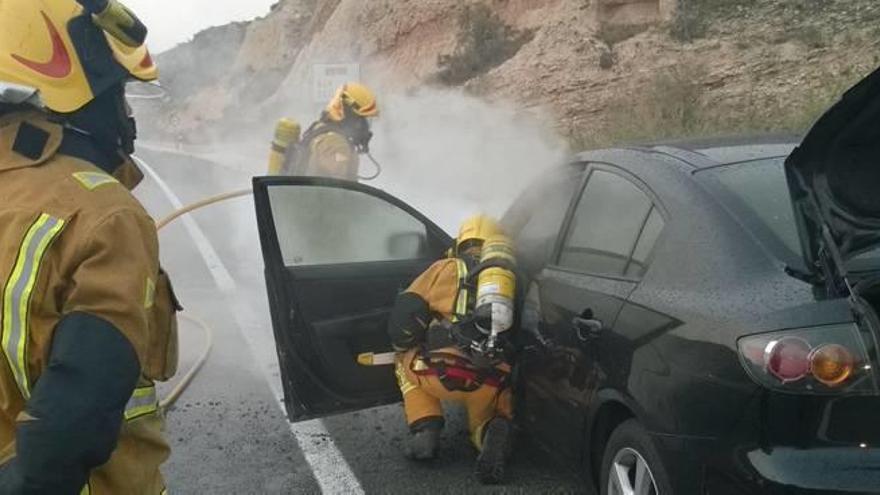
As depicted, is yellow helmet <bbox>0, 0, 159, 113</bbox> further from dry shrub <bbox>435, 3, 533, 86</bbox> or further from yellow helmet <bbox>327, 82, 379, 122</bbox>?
dry shrub <bbox>435, 3, 533, 86</bbox>

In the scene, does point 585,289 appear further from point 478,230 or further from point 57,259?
point 57,259

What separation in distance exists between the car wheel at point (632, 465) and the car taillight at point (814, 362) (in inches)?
20.5

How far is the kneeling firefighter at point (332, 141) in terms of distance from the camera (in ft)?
23.0

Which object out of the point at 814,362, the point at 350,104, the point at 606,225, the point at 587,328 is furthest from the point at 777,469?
the point at 350,104

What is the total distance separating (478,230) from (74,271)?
2938mm

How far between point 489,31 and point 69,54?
2365 centimetres

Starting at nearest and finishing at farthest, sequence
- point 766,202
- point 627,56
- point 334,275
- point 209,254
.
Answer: point 766,202 → point 334,275 → point 209,254 → point 627,56

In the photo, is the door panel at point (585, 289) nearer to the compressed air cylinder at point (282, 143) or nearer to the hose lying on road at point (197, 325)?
the hose lying on road at point (197, 325)

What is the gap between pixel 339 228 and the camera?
4.75 metres

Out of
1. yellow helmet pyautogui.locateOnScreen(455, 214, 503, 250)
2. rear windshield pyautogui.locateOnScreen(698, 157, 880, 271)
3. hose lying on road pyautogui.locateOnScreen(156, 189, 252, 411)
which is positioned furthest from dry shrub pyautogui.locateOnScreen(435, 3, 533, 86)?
rear windshield pyautogui.locateOnScreen(698, 157, 880, 271)

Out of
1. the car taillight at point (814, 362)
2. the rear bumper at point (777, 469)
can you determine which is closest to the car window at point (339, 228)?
the rear bumper at point (777, 469)

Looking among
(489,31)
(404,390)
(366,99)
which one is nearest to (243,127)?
(489,31)

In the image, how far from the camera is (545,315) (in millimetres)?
3736

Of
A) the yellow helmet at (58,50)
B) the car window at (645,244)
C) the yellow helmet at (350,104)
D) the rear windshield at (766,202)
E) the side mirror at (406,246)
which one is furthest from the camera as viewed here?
the yellow helmet at (350,104)
